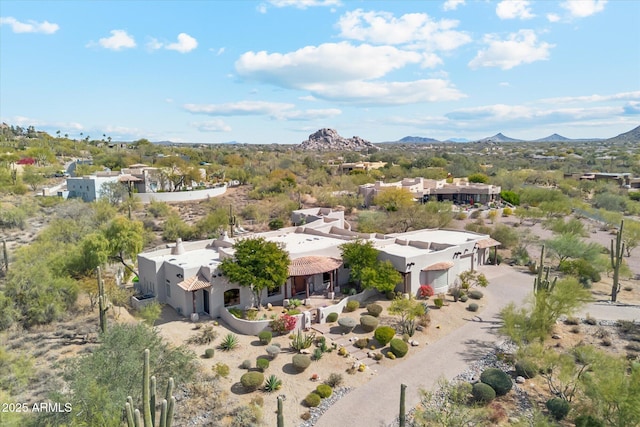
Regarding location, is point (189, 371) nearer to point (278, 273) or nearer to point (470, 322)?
point (278, 273)

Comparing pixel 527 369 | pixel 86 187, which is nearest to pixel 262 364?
pixel 527 369

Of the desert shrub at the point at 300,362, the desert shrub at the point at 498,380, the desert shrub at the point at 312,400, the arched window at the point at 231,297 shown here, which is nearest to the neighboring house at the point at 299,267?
the arched window at the point at 231,297

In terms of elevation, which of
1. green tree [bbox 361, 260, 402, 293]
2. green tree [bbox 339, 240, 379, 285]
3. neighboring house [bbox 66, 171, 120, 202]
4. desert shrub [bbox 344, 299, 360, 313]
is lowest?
desert shrub [bbox 344, 299, 360, 313]

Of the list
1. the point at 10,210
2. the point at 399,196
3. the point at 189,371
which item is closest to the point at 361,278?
the point at 189,371

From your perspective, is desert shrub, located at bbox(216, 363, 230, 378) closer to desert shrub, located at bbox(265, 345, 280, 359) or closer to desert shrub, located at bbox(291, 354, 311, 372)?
desert shrub, located at bbox(265, 345, 280, 359)

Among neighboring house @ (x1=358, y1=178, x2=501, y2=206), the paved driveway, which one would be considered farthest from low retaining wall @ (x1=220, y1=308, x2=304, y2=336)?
neighboring house @ (x1=358, y1=178, x2=501, y2=206)

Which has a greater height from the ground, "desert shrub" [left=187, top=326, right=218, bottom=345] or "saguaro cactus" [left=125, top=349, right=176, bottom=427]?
"saguaro cactus" [left=125, top=349, right=176, bottom=427]
